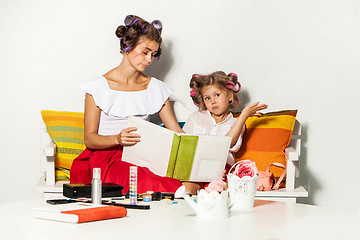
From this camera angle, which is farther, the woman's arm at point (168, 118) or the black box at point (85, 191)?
the woman's arm at point (168, 118)

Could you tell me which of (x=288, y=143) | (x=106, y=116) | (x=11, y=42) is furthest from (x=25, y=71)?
(x=288, y=143)

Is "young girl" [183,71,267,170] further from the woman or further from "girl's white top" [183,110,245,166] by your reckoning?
the woman

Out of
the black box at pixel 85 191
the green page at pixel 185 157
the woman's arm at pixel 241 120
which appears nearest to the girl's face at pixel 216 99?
the woman's arm at pixel 241 120

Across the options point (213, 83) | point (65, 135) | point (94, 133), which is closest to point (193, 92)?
point (213, 83)

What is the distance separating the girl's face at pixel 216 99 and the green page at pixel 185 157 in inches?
14.6

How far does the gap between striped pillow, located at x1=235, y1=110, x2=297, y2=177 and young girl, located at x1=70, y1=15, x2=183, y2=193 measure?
1.14 feet

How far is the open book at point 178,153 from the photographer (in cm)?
239

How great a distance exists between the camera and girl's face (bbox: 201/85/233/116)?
271 centimetres

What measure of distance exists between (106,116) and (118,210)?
47.2 inches

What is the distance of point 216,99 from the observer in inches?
107

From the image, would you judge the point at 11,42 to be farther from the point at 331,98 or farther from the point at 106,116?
the point at 331,98

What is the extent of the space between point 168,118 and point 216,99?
0.26 metres

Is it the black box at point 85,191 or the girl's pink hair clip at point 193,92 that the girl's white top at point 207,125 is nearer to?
the girl's pink hair clip at point 193,92

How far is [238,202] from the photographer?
1729mm
